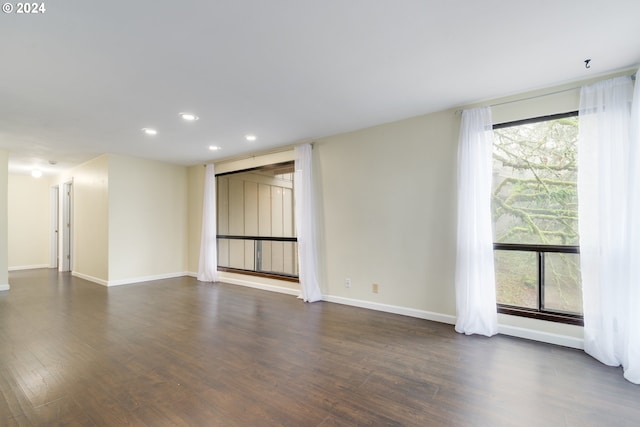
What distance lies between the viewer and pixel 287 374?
240 centimetres

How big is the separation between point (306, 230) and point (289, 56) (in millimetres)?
2802

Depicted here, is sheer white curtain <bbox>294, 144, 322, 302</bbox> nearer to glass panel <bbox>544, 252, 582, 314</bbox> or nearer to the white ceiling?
the white ceiling

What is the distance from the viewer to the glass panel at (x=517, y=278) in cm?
317

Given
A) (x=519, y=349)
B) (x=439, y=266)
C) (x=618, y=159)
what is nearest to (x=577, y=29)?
(x=618, y=159)

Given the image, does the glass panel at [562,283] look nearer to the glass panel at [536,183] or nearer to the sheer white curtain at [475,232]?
the glass panel at [536,183]

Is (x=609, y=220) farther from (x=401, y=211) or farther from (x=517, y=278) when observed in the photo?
(x=401, y=211)

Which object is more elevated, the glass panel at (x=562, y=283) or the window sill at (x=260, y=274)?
the glass panel at (x=562, y=283)

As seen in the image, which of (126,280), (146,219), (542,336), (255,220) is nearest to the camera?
(542,336)

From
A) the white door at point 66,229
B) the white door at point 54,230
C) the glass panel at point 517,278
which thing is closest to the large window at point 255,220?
the glass panel at point 517,278

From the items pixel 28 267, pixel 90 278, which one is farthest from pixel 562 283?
pixel 28 267

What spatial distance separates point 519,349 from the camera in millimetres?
2852

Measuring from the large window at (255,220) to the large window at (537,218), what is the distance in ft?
13.0

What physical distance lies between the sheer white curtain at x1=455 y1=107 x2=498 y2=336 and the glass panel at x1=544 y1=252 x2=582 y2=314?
0.54 meters

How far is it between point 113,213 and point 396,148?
18.1 feet
